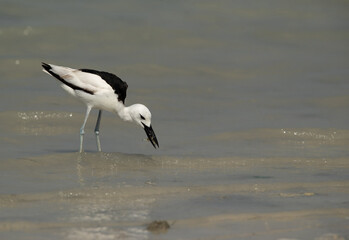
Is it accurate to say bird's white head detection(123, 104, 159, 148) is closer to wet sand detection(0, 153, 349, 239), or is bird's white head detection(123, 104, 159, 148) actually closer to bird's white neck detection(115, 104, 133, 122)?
bird's white neck detection(115, 104, 133, 122)

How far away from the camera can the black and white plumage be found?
31.5ft

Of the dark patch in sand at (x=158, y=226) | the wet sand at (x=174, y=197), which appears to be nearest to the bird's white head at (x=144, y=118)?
the wet sand at (x=174, y=197)

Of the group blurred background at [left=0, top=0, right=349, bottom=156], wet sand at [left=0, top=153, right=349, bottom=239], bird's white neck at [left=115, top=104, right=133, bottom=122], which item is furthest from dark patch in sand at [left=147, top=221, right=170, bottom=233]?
bird's white neck at [left=115, top=104, right=133, bottom=122]

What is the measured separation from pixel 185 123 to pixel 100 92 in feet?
5.83

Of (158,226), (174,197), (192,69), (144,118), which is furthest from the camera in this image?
(192,69)

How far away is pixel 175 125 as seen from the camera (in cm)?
1088

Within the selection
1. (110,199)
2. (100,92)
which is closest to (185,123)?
(100,92)

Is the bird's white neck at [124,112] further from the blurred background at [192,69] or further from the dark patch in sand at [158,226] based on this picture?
the dark patch in sand at [158,226]

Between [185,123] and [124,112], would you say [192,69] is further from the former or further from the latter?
[124,112]

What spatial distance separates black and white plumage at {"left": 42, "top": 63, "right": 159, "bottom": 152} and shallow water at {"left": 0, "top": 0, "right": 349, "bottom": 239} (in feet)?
1.37

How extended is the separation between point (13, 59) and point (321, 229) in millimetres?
8669

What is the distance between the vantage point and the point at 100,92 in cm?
960

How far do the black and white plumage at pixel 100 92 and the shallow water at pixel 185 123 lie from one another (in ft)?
1.37

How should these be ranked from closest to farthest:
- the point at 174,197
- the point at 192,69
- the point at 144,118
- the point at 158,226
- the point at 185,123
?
the point at 158,226 → the point at 174,197 → the point at 144,118 → the point at 185,123 → the point at 192,69
